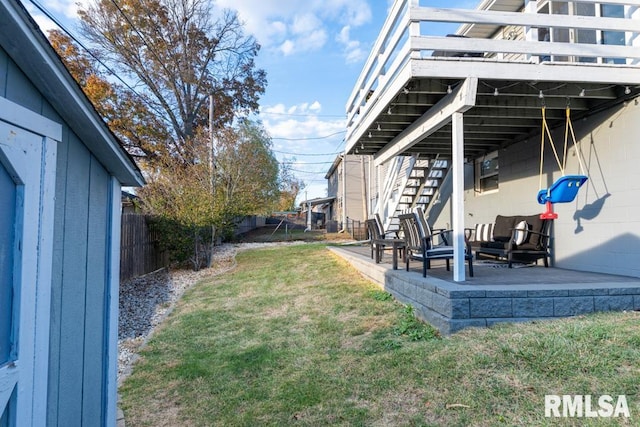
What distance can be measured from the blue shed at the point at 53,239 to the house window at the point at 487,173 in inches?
305

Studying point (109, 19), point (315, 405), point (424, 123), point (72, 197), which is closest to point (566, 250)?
point (424, 123)

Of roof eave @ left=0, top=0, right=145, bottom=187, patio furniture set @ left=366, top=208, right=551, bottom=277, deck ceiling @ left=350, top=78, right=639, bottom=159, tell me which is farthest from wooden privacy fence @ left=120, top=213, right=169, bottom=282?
roof eave @ left=0, top=0, right=145, bottom=187

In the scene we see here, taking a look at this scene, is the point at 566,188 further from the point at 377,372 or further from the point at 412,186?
the point at 412,186

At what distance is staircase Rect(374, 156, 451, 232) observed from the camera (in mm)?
8969

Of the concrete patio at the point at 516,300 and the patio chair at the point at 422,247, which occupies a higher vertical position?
the patio chair at the point at 422,247

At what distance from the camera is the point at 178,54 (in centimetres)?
1820

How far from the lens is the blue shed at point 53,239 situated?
5.00 feet

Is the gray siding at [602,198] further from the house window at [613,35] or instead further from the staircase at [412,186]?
the staircase at [412,186]

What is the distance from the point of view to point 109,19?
1677 centimetres

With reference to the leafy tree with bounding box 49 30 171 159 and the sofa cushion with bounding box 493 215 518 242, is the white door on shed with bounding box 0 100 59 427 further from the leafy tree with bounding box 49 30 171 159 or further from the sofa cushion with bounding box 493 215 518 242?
the leafy tree with bounding box 49 30 171 159

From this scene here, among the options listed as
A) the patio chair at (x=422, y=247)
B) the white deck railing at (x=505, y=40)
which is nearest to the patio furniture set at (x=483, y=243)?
the patio chair at (x=422, y=247)

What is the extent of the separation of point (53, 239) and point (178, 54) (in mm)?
19126

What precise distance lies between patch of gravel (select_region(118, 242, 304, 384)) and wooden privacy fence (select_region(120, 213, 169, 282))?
23cm

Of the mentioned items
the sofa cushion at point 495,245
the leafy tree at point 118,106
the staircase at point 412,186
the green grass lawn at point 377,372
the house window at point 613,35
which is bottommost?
the green grass lawn at point 377,372
